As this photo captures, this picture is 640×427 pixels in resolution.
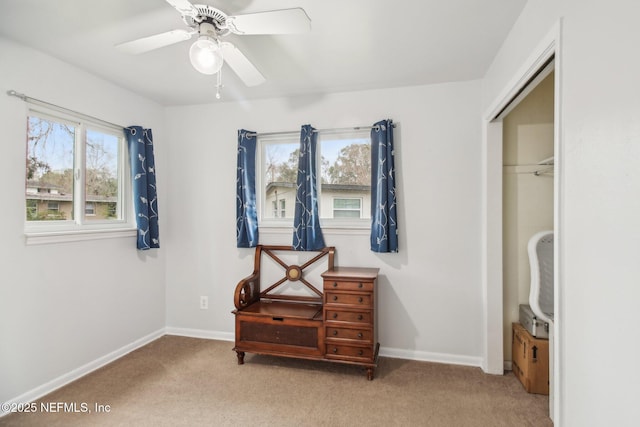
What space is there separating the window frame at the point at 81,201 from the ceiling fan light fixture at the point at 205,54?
1577 mm

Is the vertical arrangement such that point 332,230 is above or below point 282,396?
above

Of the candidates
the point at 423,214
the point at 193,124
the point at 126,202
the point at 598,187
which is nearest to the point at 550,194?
the point at 423,214

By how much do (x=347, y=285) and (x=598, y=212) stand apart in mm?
1806

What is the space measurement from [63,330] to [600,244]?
334 cm

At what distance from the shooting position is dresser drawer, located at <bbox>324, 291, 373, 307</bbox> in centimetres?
261

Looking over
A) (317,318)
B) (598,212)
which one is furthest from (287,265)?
(598,212)

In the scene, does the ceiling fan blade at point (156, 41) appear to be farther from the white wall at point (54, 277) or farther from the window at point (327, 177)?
the window at point (327, 177)

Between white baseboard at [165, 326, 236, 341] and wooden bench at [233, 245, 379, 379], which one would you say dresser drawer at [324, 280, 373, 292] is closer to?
wooden bench at [233, 245, 379, 379]

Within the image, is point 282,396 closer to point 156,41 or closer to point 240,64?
point 240,64

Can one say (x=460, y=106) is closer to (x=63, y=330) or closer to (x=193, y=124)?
(x=193, y=124)

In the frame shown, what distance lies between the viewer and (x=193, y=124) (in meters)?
3.53

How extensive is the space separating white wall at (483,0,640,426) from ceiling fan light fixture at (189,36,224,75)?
155 centimetres

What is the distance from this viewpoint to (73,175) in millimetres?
2717

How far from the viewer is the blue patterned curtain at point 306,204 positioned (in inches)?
121
